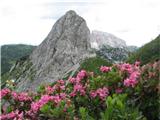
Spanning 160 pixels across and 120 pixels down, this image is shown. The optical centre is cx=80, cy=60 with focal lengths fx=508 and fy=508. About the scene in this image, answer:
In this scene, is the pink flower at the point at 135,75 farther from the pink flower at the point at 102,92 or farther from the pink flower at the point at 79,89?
the pink flower at the point at 79,89

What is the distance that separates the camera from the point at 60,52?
105 feet

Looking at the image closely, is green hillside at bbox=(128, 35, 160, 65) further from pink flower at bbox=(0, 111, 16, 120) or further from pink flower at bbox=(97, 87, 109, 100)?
pink flower at bbox=(0, 111, 16, 120)

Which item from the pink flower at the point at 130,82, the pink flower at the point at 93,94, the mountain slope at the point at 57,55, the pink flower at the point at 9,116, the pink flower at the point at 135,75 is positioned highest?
the pink flower at the point at 135,75

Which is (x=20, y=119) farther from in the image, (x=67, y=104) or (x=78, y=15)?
(x=78, y=15)

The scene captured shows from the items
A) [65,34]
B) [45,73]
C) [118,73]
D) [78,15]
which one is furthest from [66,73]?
[118,73]

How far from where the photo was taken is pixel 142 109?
941 cm

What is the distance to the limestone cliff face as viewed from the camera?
29.5 meters

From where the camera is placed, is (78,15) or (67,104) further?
(78,15)

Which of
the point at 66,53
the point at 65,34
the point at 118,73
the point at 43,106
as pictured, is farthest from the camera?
the point at 65,34

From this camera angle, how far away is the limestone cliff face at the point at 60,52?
1162 inches

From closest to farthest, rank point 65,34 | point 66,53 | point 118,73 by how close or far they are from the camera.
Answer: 1. point 118,73
2. point 66,53
3. point 65,34

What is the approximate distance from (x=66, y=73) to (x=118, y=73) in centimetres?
1768

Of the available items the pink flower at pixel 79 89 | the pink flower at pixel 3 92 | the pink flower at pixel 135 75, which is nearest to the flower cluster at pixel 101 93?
the pink flower at pixel 79 89

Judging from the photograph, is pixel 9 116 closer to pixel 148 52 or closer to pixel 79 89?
pixel 79 89
